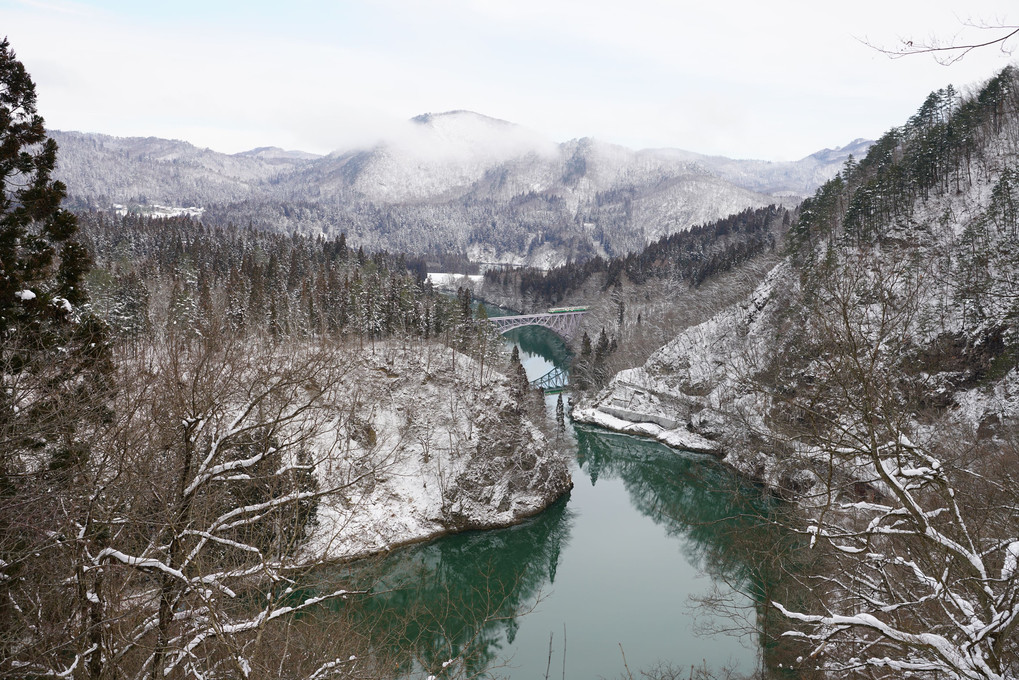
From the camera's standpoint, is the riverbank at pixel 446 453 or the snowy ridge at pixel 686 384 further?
the snowy ridge at pixel 686 384

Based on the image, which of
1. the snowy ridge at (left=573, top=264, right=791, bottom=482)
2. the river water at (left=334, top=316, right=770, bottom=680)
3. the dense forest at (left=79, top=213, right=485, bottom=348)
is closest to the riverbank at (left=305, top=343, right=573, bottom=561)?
the river water at (left=334, top=316, right=770, bottom=680)

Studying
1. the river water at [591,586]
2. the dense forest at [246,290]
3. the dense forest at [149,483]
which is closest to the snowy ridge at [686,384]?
the river water at [591,586]

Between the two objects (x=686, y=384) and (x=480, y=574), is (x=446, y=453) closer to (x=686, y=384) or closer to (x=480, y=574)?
(x=480, y=574)

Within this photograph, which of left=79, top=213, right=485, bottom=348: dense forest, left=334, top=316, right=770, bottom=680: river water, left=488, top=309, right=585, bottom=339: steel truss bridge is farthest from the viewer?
left=488, top=309, right=585, bottom=339: steel truss bridge

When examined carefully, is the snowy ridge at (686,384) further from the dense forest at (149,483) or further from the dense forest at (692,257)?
the dense forest at (149,483)

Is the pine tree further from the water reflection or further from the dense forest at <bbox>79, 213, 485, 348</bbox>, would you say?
the water reflection

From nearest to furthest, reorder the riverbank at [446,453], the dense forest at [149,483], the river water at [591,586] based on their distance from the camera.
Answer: the dense forest at [149,483] < the river water at [591,586] < the riverbank at [446,453]

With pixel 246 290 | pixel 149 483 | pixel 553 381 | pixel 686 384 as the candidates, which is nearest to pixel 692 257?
pixel 553 381

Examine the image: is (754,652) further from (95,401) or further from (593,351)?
(593,351)
